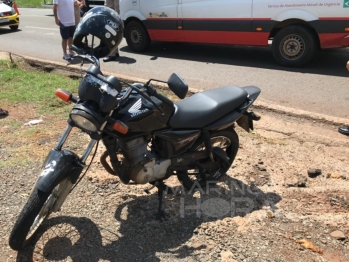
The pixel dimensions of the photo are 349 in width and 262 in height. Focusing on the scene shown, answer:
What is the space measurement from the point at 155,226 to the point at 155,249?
0.28 m

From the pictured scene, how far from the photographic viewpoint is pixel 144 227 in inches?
137

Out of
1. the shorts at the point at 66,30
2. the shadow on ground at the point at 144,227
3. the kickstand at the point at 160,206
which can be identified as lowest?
the shadow on ground at the point at 144,227

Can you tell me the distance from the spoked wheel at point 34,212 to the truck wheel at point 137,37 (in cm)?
727

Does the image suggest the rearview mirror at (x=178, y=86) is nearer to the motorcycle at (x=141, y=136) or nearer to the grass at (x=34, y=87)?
the motorcycle at (x=141, y=136)

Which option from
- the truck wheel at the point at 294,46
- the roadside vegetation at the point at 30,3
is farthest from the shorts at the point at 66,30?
the roadside vegetation at the point at 30,3

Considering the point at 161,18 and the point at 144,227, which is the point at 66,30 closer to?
the point at 161,18

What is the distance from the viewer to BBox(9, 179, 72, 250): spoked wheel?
9.66 ft

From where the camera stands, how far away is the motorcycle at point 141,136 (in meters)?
2.92

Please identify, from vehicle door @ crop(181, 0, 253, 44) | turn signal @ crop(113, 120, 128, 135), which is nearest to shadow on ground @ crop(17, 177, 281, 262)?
turn signal @ crop(113, 120, 128, 135)

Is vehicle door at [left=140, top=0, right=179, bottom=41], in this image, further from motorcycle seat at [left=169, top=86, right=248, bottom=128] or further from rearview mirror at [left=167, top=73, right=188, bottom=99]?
rearview mirror at [left=167, top=73, right=188, bottom=99]

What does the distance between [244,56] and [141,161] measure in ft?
21.1

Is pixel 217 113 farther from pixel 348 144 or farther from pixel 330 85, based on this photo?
pixel 330 85

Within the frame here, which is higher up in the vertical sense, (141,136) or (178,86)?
(178,86)

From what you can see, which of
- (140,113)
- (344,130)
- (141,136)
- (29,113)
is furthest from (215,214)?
(29,113)
